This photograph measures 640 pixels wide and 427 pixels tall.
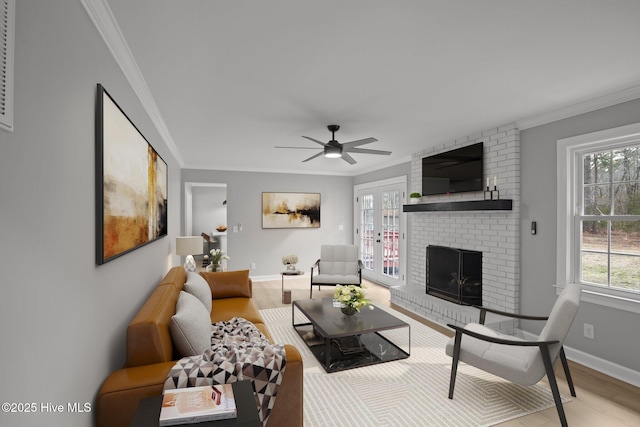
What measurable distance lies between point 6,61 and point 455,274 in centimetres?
463

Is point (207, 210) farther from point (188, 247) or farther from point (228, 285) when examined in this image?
point (228, 285)

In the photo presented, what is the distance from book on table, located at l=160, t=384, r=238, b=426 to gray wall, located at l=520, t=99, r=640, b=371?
10.9ft

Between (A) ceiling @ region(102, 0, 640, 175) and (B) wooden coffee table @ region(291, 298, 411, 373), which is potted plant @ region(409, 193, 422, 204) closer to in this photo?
(A) ceiling @ region(102, 0, 640, 175)

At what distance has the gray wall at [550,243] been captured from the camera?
2732mm

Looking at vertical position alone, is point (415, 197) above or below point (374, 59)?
below

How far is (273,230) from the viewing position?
6918mm

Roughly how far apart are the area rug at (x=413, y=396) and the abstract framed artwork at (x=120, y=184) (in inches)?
67.6

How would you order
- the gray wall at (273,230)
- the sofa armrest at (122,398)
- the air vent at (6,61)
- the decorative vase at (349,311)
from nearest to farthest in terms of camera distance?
1. the air vent at (6,61)
2. the sofa armrest at (122,398)
3. the decorative vase at (349,311)
4. the gray wall at (273,230)

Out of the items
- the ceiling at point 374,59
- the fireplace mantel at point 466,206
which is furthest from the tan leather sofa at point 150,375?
the fireplace mantel at point 466,206

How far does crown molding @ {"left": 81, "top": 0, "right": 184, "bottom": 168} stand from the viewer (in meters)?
1.52

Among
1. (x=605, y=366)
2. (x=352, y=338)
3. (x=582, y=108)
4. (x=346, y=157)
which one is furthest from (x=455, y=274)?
(x=582, y=108)

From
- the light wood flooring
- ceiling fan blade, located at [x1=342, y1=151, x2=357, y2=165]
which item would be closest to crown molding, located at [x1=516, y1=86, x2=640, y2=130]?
ceiling fan blade, located at [x1=342, y1=151, x2=357, y2=165]

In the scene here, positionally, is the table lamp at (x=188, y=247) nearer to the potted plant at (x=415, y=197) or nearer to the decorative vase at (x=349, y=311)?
the decorative vase at (x=349, y=311)

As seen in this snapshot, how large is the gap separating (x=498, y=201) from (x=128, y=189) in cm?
365
